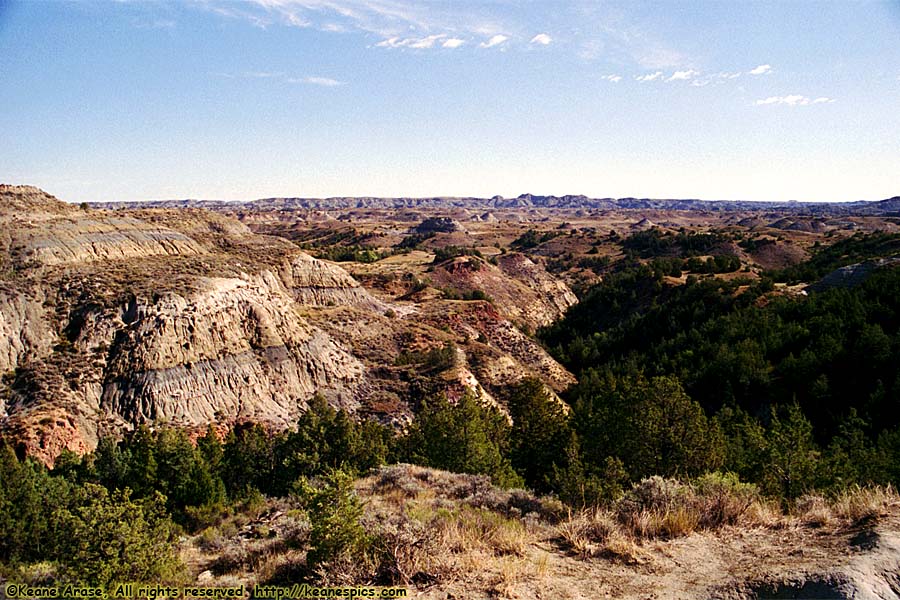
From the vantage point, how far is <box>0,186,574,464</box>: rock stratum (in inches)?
1249

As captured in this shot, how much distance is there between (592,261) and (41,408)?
10048 cm

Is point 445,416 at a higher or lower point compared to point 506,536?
lower

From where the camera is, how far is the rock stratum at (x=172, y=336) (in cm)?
3172

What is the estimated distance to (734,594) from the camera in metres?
7.50

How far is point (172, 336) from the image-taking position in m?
35.6

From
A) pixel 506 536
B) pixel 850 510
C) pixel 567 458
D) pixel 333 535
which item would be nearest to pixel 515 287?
pixel 567 458

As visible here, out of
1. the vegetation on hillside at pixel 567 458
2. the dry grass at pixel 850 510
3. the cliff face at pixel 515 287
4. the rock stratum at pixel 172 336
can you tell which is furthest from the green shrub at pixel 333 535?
the cliff face at pixel 515 287

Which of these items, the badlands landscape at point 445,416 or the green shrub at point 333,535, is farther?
the badlands landscape at point 445,416

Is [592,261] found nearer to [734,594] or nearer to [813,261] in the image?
[813,261]

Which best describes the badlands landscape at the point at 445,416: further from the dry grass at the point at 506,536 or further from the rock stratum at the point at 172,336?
the rock stratum at the point at 172,336

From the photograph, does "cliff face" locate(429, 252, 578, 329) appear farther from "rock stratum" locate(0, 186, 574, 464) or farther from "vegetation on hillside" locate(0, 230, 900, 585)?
"vegetation on hillside" locate(0, 230, 900, 585)

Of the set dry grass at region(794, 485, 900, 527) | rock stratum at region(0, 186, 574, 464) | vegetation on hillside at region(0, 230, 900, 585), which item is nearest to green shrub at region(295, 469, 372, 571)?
vegetation on hillside at region(0, 230, 900, 585)

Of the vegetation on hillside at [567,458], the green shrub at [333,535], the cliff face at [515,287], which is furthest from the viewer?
the cliff face at [515,287]

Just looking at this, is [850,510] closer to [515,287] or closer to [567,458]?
[567,458]
